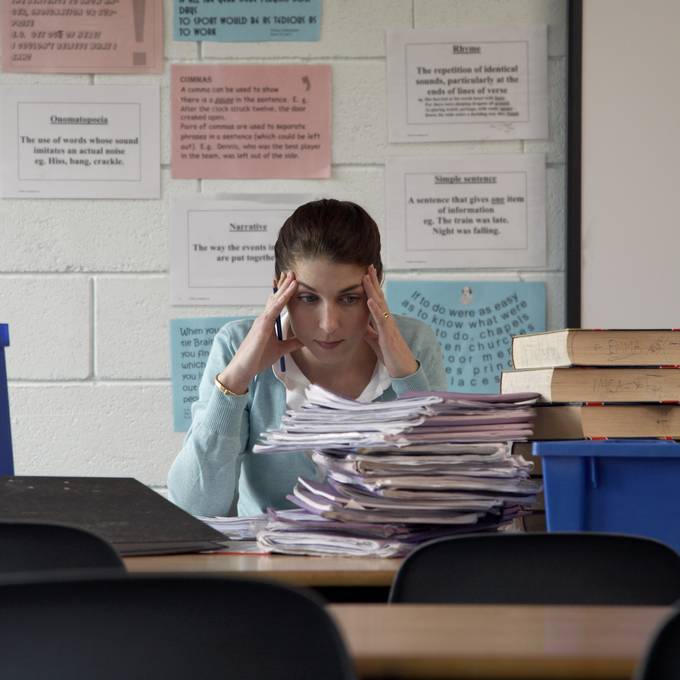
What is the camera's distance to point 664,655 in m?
0.67

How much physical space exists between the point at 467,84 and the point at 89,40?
3.36 feet

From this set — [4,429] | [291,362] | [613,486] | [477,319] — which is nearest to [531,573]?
[613,486]

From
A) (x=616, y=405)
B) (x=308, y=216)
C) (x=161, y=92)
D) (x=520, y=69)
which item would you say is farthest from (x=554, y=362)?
(x=161, y=92)

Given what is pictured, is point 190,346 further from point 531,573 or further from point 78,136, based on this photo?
point 531,573

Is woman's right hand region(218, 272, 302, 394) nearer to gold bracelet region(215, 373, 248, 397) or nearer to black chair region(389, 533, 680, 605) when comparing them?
gold bracelet region(215, 373, 248, 397)

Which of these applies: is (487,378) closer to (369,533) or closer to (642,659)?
(369,533)

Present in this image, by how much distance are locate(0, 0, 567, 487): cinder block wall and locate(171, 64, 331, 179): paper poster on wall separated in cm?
3

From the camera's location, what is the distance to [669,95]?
2.92 meters

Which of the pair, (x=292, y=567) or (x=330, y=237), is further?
(x=330, y=237)

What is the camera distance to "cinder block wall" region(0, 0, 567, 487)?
9.61 ft

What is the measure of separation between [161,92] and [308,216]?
2.95 ft

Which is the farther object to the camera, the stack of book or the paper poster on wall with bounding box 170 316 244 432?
the paper poster on wall with bounding box 170 316 244 432

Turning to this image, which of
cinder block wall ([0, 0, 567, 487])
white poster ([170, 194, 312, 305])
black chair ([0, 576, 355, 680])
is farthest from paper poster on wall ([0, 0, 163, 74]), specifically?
black chair ([0, 576, 355, 680])

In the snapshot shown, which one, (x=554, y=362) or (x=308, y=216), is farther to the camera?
(x=308, y=216)
